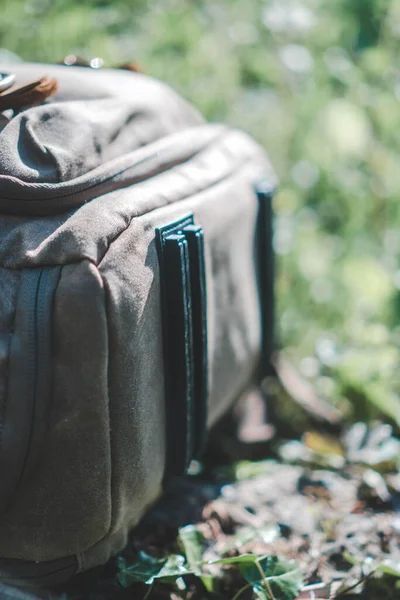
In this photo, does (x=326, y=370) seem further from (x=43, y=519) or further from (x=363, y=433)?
(x=43, y=519)

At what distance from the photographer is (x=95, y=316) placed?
930 mm

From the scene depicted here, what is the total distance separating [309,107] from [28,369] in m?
1.89

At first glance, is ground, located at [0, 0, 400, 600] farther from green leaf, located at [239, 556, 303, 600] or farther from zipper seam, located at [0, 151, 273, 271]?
zipper seam, located at [0, 151, 273, 271]

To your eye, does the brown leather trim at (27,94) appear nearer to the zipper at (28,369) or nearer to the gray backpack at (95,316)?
the gray backpack at (95,316)

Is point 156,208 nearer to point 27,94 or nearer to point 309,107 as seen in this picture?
point 27,94

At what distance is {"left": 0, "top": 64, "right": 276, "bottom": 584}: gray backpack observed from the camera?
94cm

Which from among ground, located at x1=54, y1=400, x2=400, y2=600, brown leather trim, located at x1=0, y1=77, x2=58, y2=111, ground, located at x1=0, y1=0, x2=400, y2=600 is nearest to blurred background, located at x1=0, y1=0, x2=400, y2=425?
ground, located at x1=0, y1=0, x2=400, y2=600

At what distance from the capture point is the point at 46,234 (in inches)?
38.4

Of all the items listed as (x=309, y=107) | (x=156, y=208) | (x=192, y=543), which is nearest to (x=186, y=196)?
(x=156, y=208)

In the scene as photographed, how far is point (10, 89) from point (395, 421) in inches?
48.5

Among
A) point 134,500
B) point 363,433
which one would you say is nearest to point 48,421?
point 134,500

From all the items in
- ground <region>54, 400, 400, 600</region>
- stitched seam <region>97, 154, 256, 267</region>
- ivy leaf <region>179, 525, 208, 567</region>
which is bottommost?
ground <region>54, 400, 400, 600</region>

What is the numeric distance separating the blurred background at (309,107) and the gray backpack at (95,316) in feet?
2.62

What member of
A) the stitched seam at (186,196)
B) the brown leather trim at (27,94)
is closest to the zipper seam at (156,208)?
the stitched seam at (186,196)
